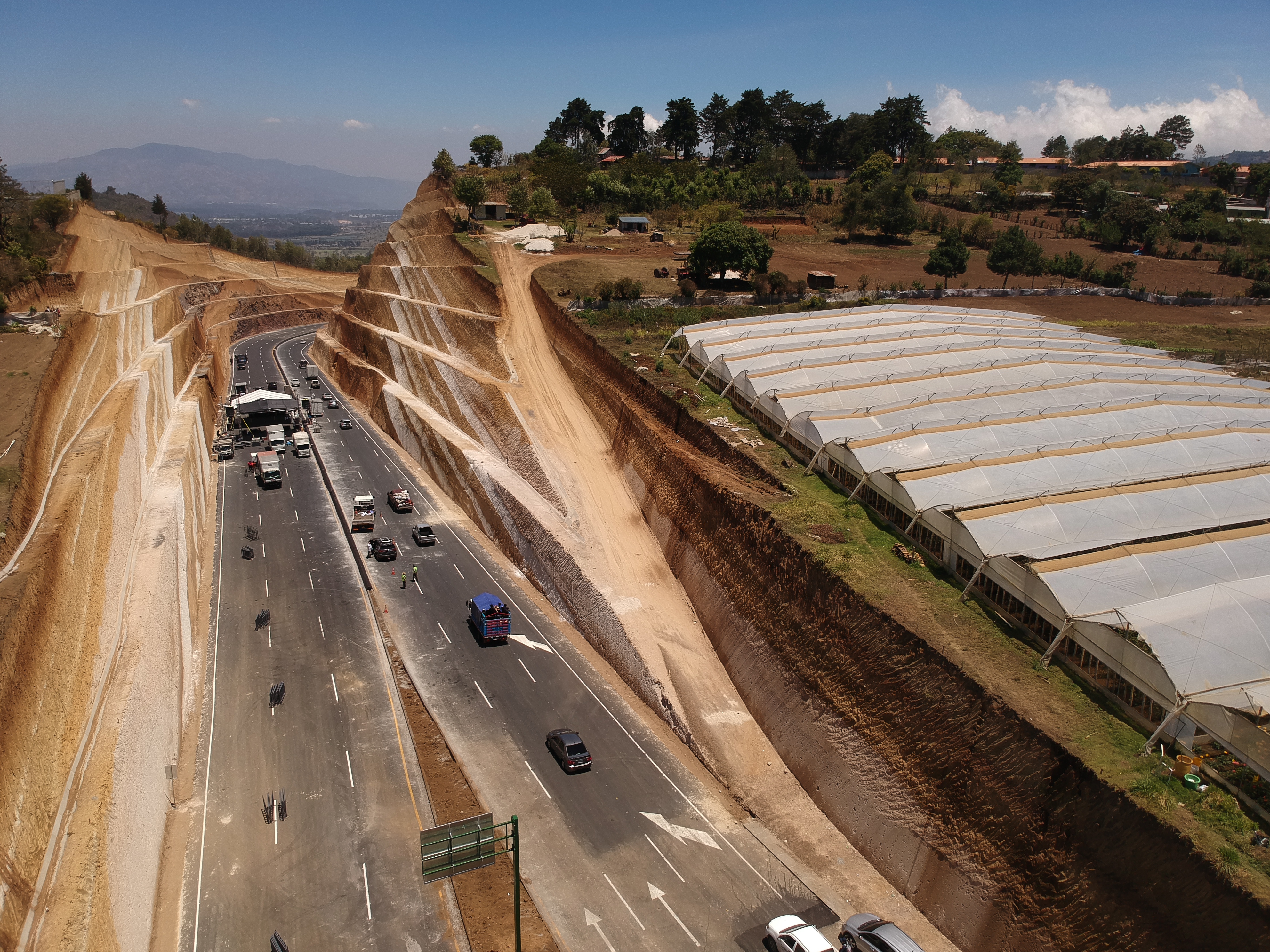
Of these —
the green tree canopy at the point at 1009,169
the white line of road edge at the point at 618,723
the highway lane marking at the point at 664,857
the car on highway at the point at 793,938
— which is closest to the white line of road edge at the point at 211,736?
the white line of road edge at the point at 618,723

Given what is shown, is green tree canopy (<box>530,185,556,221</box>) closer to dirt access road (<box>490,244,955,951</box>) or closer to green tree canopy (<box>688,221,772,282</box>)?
green tree canopy (<box>688,221,772,282</box>)

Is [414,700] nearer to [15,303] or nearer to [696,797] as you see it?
[696,797]

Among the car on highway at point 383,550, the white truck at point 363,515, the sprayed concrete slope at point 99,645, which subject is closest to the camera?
the sprayed concrete slope at point 99,645

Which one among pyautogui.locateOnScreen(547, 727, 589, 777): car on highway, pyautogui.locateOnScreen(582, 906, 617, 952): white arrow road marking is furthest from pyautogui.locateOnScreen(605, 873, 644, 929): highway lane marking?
pyautogui.locateOnScreen(547, 727, 589, 777): car on highway

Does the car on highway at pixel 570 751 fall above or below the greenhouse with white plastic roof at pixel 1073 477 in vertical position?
below

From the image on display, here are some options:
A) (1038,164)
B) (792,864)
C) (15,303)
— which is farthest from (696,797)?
(1038,164)

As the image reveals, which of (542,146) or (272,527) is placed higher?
(542,146)

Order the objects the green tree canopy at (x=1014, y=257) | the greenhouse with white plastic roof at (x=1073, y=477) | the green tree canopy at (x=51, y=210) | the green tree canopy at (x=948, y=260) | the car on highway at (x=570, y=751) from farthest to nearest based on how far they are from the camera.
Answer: the green tree canopy at (x=51, y=210) → the green tree canopy at (x=1014, y=257) → the green tree canopy at (x=948, y=260) → the car on highway at (x=570, y=751) → the greenhouse with white plastic roof at (x=1073, y=477)

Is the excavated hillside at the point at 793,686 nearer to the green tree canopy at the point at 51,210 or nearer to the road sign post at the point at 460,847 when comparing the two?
the road sign post at the point at 460,847
